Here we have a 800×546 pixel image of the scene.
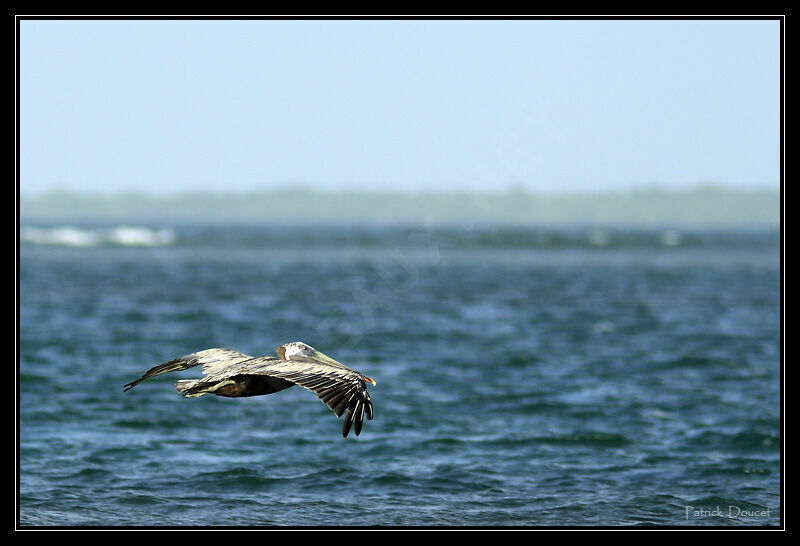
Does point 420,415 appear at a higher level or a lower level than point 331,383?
lower

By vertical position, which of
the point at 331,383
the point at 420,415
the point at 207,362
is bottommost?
the point at 420,415

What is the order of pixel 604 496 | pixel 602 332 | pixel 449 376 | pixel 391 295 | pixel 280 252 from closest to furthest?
pixel 604 496, pixel 449 376, pixel 602 332, pixel 391 295, pixel 280 252

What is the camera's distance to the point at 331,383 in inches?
385

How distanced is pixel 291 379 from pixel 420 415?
12.7 metres

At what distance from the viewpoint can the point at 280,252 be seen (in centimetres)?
9231

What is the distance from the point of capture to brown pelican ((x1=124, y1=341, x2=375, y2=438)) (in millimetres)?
9570

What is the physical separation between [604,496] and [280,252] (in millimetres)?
77416

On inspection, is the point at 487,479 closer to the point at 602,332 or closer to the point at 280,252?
the point at 602,332

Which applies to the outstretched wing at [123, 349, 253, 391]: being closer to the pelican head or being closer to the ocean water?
the pelican head

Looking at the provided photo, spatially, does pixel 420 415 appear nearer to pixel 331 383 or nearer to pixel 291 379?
pixel 331 383

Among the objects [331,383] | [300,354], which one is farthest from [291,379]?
[300,354]
